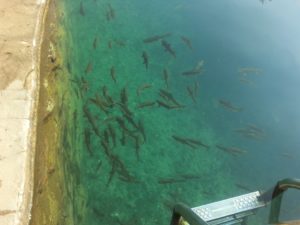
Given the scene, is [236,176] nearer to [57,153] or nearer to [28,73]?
[57,153]

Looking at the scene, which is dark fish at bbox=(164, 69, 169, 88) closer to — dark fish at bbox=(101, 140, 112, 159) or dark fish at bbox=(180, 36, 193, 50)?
dark fish at bbox=(180, 36, 193, 50)

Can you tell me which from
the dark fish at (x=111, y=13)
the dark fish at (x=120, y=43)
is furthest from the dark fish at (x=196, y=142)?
the dark fish at (x=111, y=13)

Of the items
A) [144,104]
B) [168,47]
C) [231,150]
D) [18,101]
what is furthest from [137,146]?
[168,47]

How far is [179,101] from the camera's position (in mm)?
7895

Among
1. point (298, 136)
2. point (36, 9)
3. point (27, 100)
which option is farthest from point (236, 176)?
point (36, 9)

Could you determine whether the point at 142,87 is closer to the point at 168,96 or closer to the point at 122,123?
the point at 168,96

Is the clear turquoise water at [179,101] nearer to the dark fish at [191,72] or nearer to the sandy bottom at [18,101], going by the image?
the dark fish at [191,72]

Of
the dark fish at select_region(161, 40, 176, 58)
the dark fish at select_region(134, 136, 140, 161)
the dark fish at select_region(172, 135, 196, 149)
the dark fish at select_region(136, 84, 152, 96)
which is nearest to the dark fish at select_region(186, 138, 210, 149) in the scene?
the dark fish at select_region(172, 135, 196, 149)

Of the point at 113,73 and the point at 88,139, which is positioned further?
the point at 113,73

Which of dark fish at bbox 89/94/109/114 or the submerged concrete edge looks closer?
the submerged concrete edge

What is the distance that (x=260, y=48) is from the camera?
990 cm

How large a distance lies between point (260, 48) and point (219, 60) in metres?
1.50

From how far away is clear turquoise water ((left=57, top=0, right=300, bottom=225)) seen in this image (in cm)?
616

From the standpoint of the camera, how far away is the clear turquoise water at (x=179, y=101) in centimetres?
616
